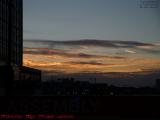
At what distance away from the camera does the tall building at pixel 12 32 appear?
2908 inches

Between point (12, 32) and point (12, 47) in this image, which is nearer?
point (12, 32)

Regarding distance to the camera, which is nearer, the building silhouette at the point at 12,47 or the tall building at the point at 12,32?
the building silhouette at the point at 12,47

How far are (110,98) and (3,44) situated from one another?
34198 millimetres

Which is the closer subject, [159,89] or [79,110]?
[79,110]

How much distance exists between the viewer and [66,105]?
44156 millimetres

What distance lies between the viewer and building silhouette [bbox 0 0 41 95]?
72.9 meters

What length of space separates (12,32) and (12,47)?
2586mm

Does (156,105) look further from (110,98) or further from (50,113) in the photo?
(50,113)

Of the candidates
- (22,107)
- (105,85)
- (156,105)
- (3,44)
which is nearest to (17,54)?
(3,44)

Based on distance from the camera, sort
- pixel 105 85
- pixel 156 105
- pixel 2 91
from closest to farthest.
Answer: pixel 156 105 < pixel 2 91 < pixel 105 85

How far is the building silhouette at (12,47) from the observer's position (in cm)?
7294

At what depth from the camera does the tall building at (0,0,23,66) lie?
73863 mm

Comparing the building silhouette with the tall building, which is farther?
the tall building

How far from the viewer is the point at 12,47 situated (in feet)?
264
